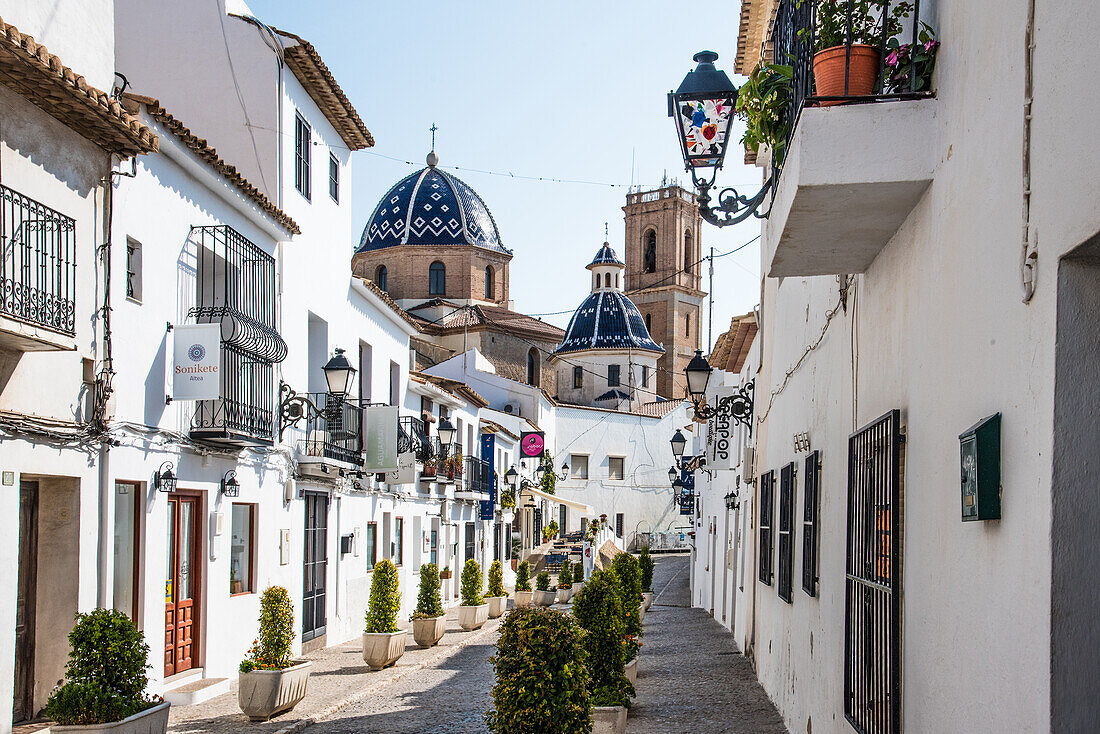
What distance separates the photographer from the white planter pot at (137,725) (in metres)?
7.77

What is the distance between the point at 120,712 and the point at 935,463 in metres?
5.92

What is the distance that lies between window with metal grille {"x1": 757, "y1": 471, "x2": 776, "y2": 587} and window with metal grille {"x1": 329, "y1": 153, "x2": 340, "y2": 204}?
8.73 meters

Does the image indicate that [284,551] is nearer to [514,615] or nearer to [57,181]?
[57,181]

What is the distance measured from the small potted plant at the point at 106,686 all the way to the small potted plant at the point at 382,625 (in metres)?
6.91

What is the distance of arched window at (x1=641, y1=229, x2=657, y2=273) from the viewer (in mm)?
81750

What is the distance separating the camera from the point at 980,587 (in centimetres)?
401

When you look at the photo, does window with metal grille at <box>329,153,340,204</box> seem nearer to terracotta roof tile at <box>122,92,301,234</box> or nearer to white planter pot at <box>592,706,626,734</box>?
terracotta roof tile at <box>122,92,301,234</box>

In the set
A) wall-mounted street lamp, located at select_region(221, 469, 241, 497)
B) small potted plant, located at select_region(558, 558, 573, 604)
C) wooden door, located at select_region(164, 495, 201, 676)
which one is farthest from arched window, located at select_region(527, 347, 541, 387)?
wooden door, located at select_region(164, 495, 201, 676)

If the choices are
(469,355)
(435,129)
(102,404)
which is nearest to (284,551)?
(102,404)

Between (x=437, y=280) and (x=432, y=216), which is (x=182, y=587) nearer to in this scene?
(x=437, y=280)

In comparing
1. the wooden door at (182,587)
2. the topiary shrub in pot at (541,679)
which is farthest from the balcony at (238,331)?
the topiary shrub in pot at (541,679)

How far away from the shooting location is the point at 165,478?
1179 cm

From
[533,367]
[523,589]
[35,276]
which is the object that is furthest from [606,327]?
[35,276]

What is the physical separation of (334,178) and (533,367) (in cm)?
4384
